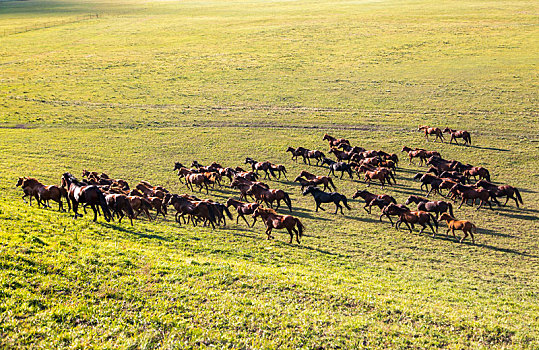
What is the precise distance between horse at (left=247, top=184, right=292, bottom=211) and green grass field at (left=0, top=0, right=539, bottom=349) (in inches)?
45.0

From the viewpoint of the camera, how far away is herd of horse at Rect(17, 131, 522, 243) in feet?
64.4

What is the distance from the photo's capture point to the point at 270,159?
118 ft

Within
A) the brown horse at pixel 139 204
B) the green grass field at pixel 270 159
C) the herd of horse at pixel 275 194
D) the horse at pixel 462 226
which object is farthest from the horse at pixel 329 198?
the brown horse at pixel 139 204

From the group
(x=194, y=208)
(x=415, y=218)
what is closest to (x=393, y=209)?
(x=415, y=218)

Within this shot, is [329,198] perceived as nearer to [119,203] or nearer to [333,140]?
[119,203]

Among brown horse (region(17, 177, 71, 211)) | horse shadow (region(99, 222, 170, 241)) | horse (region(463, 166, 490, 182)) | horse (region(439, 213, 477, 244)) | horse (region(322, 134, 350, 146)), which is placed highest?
brown horse (region(17, 177, 71, 211))

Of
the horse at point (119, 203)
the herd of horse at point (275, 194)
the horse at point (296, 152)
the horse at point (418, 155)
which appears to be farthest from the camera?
the horse at point (296, 152)

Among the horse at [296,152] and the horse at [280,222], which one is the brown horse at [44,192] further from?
the horse at [296,152]

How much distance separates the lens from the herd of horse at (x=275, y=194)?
1964cm

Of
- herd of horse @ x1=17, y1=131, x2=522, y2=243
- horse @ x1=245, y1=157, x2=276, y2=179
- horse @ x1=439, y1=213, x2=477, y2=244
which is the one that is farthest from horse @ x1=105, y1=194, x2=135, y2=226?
horse @ x1=439, y1=213, x2=477, y2=244

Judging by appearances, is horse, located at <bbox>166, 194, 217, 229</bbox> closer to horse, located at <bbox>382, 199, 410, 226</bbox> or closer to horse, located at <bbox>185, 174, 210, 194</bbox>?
horse, located at <bbox>185, 174, 210, 194</bbox>

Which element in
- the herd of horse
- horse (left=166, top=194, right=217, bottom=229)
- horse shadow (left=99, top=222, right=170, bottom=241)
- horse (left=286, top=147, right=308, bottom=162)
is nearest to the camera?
horse shadow (left=99, top=222, right=170, bottom=241)

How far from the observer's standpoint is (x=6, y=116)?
161 ft

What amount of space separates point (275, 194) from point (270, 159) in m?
12.2
